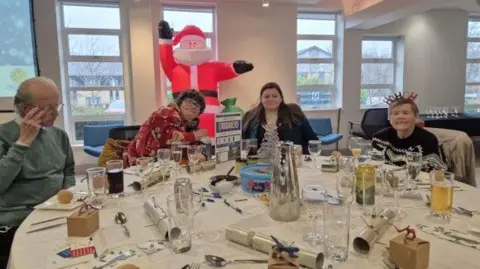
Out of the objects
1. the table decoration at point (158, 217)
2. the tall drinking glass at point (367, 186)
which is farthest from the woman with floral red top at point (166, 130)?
the tall drinking glass at point (367, 186)

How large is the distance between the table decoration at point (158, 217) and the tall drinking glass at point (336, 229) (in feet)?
1.55

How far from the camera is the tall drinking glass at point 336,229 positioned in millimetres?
1077

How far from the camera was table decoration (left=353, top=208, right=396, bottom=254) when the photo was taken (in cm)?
109

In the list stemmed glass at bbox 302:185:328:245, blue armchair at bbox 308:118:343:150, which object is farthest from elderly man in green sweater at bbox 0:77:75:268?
blue armchair at bbox 308:118:343:150

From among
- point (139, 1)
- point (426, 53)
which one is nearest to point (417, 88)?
point (426, 53)

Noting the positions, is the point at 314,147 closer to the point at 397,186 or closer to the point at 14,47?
the point at 397,186

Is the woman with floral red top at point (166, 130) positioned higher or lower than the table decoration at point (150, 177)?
higher

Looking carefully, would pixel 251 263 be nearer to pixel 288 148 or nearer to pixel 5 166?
pixel 288 148

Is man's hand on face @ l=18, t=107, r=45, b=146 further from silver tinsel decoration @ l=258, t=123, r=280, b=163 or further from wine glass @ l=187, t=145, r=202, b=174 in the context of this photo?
silver tinsel decoration @ l=258, t=123, r=280, b=163

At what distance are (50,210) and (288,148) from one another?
102 centimetres

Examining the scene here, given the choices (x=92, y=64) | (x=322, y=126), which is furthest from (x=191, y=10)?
(x=322, y=126)

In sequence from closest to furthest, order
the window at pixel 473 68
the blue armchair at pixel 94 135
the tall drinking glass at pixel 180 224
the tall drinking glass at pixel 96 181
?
the tall drinking glass at pixel 180 224 → the tall drinking glass at pixel 96 181 → the blue armchair at pixel 94 135 → the window at pixel 473 68

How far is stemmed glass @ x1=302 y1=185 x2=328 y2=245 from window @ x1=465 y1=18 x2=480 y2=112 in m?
7.42

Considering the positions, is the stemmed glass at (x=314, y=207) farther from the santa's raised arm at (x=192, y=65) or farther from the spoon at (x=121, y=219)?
the santa's raised arm at (x=192, y=65)
